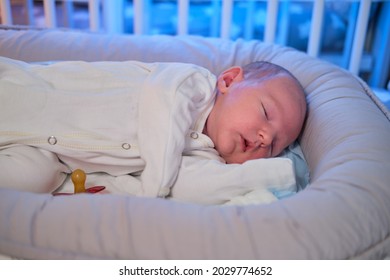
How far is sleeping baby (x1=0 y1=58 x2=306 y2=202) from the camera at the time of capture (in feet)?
2.75

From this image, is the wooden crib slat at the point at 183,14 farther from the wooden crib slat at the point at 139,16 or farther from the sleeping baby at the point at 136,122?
the sleeping baby at the point at 136,122

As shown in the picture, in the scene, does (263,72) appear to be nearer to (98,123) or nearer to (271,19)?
(98,123)

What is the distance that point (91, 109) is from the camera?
2.99ft

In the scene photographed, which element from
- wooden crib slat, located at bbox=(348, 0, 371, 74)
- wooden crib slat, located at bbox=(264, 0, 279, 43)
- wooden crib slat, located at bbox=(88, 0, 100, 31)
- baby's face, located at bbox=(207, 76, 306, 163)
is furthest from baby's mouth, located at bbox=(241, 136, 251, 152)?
wooden crib slat, located at bbox=(88, 0, 100, 31)

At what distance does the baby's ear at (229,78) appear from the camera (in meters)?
1.01

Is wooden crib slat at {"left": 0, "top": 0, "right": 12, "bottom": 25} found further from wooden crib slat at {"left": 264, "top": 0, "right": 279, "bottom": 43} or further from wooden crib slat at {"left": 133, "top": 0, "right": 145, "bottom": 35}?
wooden crib slat at {"left": 264, "top": 0, "right": 279, "bottom": 43}

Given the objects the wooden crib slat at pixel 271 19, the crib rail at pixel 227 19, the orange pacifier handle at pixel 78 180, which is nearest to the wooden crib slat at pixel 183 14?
the crib rail at pixel 227 19

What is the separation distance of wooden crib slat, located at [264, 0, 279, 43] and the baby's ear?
505mm

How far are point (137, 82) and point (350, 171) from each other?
0.49 metres

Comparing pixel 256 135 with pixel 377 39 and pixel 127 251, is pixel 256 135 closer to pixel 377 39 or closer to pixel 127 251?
pixel 127 251

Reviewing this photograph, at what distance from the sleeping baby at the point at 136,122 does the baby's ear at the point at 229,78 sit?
0.02m

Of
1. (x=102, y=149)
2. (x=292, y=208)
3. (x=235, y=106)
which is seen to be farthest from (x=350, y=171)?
(x=102, y=149)

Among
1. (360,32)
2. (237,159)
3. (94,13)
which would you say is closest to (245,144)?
(237,159)

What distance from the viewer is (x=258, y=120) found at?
90 cm
